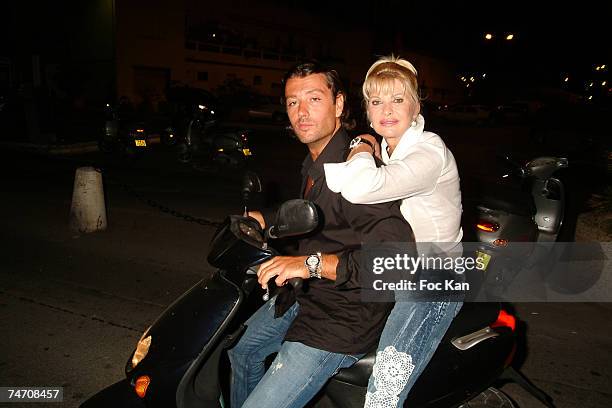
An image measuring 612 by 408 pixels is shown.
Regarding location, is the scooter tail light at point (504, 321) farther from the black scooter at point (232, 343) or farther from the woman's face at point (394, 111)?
the woman's face at point (394, 111)

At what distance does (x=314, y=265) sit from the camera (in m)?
1.90

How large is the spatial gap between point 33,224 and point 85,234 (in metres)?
0.87

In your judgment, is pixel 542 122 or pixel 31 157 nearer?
pixel 31 157

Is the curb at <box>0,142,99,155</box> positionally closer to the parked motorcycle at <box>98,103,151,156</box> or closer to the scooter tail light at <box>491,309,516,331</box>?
the parked motorcycle at <box>98,103,151,156</box>

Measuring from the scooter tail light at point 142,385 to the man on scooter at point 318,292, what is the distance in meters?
0.40

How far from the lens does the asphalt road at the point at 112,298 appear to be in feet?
11.7

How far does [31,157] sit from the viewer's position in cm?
1251

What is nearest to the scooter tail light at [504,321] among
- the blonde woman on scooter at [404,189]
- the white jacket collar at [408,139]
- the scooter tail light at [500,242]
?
the blonde woman on scooter at [404,189]

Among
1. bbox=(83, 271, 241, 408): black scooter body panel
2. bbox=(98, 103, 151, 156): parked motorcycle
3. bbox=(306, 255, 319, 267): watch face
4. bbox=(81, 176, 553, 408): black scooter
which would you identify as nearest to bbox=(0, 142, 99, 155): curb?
bbox=(98, 103, 151, 156): parked motorcycle

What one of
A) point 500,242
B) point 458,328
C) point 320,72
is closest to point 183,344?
point 458,328

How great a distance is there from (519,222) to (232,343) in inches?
119

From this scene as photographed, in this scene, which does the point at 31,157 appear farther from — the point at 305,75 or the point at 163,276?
the point at 305,75

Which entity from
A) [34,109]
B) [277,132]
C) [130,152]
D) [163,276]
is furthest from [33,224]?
[277,132]

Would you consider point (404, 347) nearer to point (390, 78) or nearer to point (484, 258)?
point (390, 78)
